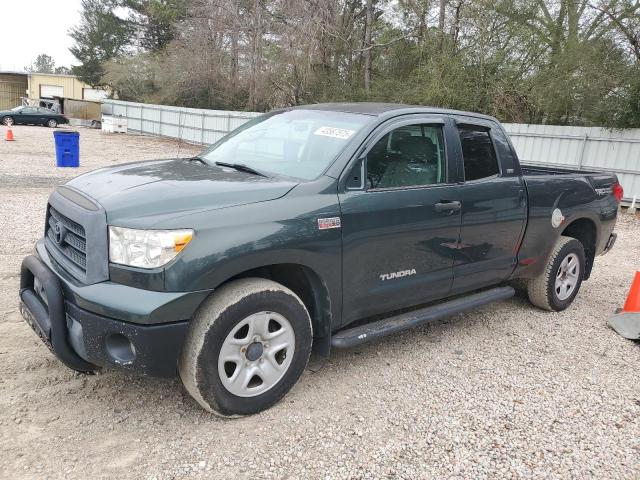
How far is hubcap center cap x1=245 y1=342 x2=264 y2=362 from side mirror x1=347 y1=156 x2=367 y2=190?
44.5 inches

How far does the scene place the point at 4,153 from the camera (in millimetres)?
17062

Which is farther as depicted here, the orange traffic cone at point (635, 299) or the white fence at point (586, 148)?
the white fence at point (586, 148)

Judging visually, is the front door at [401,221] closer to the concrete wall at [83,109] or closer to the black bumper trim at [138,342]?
the black bumper trim at [138,342]

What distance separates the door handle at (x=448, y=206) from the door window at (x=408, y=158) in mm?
183

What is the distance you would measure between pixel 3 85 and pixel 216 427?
58963 mm

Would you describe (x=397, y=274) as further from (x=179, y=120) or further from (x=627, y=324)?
(x=179, y=120)

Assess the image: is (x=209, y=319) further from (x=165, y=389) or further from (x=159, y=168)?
(x=159, y=168)

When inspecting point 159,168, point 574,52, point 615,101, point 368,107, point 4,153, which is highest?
point 574,52

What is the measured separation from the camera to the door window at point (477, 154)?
4.17 metres

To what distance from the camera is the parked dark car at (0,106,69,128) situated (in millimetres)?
31562

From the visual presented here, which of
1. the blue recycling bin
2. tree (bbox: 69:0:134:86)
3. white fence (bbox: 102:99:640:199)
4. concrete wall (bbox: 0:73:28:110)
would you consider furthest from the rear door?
concrete wall (bbox: 0:73:28:110)

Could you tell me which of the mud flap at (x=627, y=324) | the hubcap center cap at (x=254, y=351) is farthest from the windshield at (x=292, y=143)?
the mud flap at (x=627, y=324)

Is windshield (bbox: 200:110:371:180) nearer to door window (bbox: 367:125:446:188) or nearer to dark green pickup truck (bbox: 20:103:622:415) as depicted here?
dark green pickup truck (bbox: 20:103:622:415)

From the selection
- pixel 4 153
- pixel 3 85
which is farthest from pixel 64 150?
pixel 3 85
